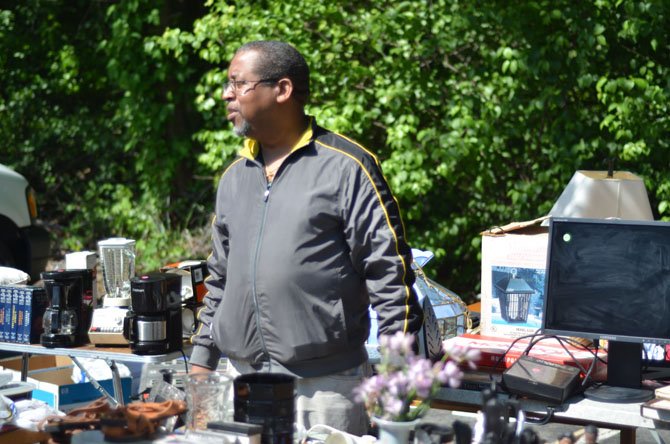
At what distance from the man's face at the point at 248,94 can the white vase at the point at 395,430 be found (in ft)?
3.62

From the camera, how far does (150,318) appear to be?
12.3 feet

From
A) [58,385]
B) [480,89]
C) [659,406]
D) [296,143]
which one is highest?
[480,89]

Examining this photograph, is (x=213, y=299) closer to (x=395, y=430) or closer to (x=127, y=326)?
(x=127, y=326)

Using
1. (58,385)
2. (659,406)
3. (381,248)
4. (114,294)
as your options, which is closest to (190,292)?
(114,294)

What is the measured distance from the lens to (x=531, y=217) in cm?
732

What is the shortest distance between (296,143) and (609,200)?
1710 mm

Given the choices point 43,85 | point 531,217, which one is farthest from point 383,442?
point 43,85

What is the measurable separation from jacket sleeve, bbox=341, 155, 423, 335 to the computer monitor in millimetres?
581

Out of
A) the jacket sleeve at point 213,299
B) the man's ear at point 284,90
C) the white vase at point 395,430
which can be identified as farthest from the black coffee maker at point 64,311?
the white vase at point 395,430

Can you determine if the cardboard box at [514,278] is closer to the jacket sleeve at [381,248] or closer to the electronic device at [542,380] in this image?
the electronic device at [542,380]

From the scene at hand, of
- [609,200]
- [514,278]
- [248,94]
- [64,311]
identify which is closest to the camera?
[248,94]

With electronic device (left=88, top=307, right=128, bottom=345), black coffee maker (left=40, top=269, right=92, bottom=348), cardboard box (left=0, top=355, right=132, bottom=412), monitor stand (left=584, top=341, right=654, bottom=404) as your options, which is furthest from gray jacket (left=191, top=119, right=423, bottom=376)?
→ cardboard box (left=0, top=355, right=132, bottom=412)

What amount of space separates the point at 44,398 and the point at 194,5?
20.4ft

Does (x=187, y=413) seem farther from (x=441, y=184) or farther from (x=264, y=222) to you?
(x=441, y=184)
